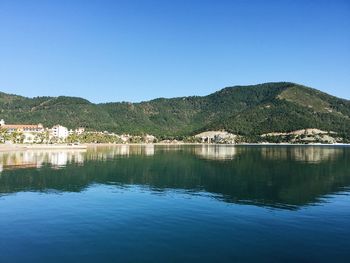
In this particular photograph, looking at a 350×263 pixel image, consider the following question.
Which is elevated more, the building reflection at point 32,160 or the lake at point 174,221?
the building reflection at point 32,160

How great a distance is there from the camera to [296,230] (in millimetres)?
34625

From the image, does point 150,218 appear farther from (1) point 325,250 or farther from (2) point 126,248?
(1) point 325,250

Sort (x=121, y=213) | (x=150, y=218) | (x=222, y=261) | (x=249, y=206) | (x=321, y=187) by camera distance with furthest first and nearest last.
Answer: (x=321, y=187), (x=249, y=206), (x=121, y=213), (x=150, y=218), (x=222, y=261)

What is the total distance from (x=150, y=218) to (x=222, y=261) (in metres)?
14.0

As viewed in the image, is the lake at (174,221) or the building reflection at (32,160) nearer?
the lake at (174,221)

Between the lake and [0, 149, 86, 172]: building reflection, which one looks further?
[0, 149, 86, 172]: building reflection

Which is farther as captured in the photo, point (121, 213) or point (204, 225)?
point (121, 213)

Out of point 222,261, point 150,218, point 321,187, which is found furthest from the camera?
point 321,187

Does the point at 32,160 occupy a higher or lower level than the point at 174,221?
higher

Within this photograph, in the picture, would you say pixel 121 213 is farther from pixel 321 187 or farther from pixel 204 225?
pixel 321 187

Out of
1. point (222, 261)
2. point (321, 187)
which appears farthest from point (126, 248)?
point (321, 187)

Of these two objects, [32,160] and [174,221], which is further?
[32,160]

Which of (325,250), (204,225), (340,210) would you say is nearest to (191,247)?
(204,225)

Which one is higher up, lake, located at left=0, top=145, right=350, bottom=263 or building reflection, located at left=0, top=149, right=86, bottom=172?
building reflection, located at left=0, top=149, right=86, bottom=172
